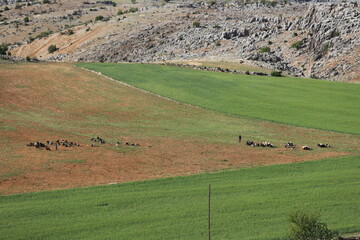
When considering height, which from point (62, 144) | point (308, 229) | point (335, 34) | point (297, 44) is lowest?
point (62, 144)

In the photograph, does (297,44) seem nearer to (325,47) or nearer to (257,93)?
(325,47)

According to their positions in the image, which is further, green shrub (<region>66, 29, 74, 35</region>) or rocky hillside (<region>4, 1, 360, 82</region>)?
green shrub (<region>66, 29, 74, 35</region>)

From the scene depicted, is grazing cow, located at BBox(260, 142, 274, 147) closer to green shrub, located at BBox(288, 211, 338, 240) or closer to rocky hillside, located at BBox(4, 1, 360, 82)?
green shrub, located at BBox(288, 211, 338, 240)

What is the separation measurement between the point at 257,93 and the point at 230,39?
4116 centimetres

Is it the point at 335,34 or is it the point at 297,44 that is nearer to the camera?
the point at 335,34

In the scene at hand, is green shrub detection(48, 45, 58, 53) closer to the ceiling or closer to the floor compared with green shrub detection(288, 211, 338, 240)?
closer to the floor

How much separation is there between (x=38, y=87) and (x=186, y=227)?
4905 cm

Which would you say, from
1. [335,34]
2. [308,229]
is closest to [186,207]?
[308,229]

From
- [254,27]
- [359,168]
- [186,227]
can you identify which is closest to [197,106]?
[359,168]

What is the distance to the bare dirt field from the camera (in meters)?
41.8

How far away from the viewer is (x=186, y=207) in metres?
32.2

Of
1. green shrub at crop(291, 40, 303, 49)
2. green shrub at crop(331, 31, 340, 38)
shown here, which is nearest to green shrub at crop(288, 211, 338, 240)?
green shrub at crop(331, 31, 340, 38)

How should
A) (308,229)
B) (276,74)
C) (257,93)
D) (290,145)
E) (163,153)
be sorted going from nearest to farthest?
(308,229), (163,153), (290,145), (257,93), (276,74)

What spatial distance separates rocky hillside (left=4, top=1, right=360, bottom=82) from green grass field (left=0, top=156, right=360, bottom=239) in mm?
57857
